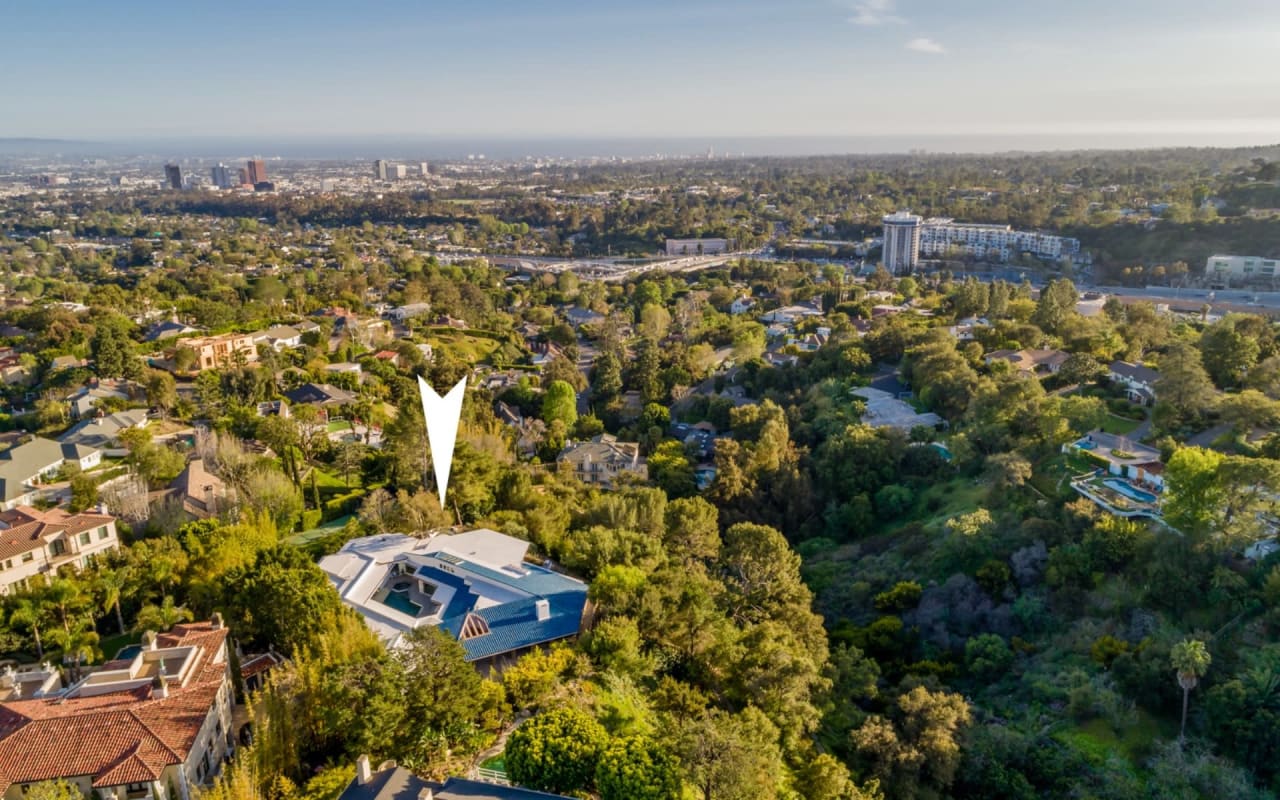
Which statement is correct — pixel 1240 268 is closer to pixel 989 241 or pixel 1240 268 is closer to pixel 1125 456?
pixel 989 241

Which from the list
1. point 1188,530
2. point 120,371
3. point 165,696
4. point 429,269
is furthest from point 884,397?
point 429,269

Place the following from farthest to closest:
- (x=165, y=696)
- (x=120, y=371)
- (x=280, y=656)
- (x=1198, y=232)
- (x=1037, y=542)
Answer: (x=1198, y=232) < (x=120, y=371) < (x=1037, y=542) < (x=280, y=656) < (x=165, y=696)

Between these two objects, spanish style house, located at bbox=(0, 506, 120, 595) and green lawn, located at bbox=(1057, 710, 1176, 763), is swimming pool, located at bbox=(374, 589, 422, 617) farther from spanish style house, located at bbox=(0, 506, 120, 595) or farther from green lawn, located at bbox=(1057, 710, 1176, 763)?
green lawn, located at bbox=(1057, 710, 1176, 763)

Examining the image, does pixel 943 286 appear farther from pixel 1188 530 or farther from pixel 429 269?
pixel 1188 530

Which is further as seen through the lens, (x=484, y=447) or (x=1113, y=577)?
(x=484, y=447)

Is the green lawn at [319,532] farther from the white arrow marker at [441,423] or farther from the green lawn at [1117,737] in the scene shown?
the green lawn at [1117,737]

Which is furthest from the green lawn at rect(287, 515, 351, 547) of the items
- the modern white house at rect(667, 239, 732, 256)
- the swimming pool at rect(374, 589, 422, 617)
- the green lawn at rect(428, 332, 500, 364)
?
the modern white house at rect(667, 239, 732, 256)

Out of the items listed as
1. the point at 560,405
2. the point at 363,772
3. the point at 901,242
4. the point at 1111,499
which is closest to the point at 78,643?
the point at 363,772
